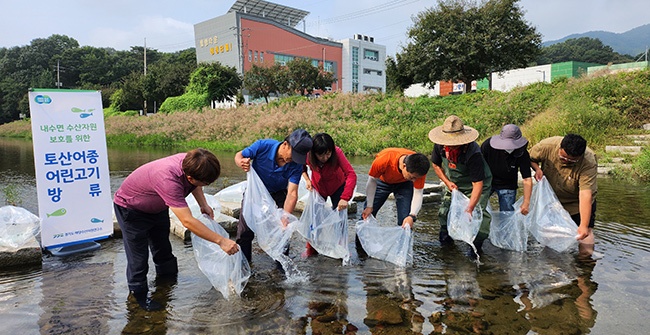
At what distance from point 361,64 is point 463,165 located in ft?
183

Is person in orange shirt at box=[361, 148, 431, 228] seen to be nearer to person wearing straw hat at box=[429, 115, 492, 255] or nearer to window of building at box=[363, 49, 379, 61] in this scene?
person wearing straw hat at box=[429, 115, 492, 255]

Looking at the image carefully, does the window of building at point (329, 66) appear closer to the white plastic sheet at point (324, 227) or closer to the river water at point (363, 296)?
the river water at point (363, 296)

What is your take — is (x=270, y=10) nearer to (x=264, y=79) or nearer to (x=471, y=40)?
(x=264, y=79)

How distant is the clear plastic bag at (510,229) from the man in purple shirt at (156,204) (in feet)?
9.47

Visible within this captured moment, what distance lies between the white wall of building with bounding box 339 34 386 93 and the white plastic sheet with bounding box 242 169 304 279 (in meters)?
53.0

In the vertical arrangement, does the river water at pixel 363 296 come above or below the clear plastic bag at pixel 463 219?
below

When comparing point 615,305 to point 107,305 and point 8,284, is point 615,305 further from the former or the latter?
point 8,284

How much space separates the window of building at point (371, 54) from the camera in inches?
2296

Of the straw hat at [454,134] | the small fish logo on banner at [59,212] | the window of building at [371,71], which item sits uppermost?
the window of building at [371,71]

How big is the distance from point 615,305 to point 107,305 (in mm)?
3871

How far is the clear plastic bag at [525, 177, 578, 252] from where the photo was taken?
3.98 m

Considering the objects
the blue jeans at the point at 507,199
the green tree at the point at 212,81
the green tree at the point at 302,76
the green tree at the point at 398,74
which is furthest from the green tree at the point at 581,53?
the blue jeans at the point at 507,199

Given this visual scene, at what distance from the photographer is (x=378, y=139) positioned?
1573 centimetres

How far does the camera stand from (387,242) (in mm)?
3906
